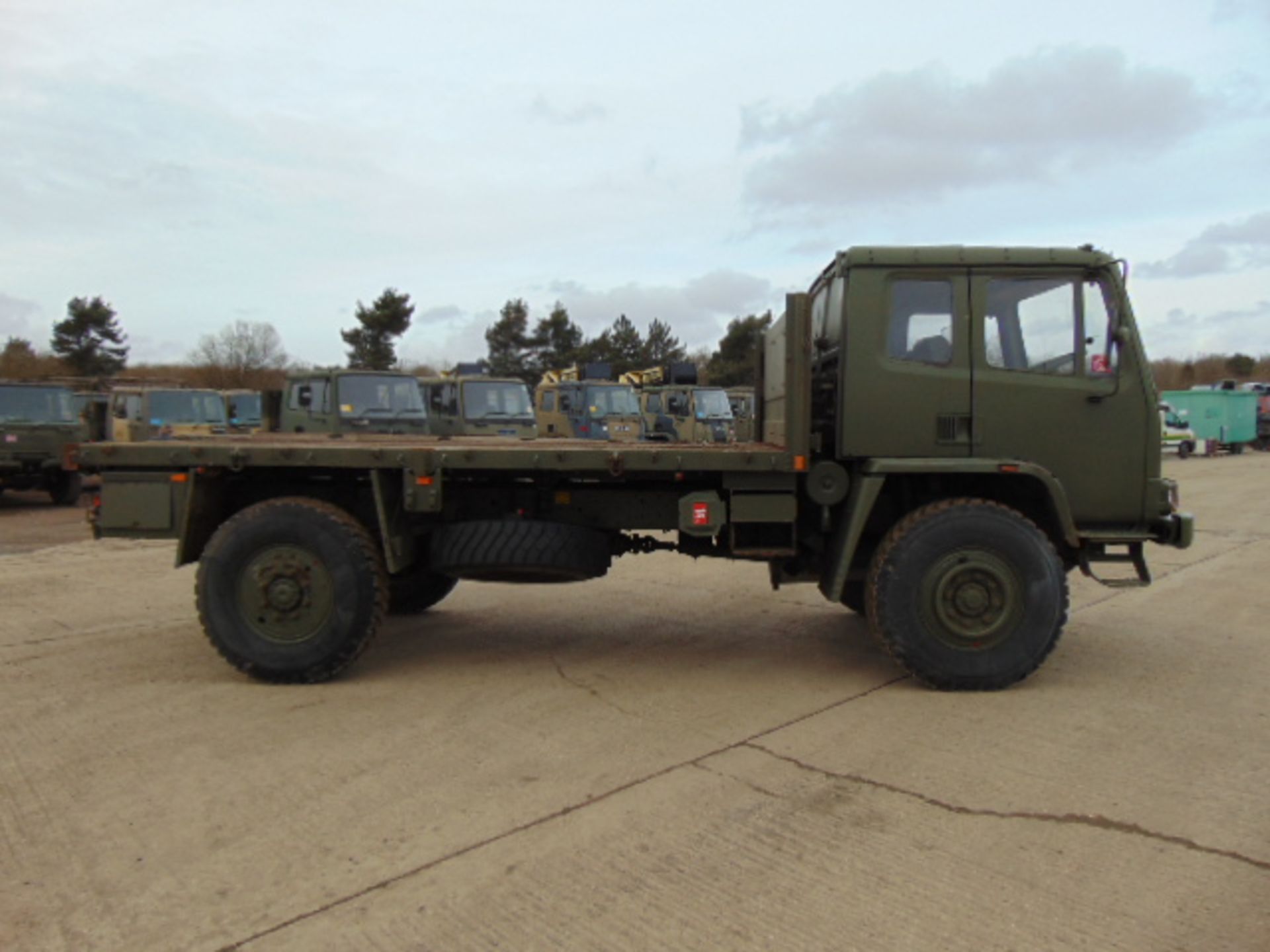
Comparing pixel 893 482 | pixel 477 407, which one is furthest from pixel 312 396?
pixel 893 482

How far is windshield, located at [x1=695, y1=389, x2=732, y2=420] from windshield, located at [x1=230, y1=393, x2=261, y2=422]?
10.2 metres

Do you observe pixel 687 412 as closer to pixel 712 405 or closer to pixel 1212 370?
pixel 712 405

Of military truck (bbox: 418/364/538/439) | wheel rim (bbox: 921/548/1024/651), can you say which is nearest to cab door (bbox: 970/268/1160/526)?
wheel rim (bbox: 921/548/1024/651)

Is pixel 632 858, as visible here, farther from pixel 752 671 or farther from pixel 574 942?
pixel 752 671

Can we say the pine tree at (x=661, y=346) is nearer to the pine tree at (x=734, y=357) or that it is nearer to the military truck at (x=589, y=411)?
Result: the pine tree at (x=734, y=357)

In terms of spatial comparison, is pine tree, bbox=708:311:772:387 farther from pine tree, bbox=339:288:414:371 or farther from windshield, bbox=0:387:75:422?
windshield, bbox=0:387:75:422

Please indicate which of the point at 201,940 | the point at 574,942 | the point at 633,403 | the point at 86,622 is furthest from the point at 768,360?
the point at 633,403

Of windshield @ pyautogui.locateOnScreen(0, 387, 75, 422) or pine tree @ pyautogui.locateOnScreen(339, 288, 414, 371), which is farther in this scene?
pine tree @ pyautogui.locateOnScreen(339, 288, 414, 371)

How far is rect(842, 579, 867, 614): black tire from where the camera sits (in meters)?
6.61

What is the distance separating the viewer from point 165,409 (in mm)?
18312

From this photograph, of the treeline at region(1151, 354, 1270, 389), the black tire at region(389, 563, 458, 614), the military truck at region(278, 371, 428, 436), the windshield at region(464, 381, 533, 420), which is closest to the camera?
the black tire at region(389, 563, 458, 614)

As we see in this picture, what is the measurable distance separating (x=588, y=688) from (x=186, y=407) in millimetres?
15903

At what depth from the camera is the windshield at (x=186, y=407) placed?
18.2 meters

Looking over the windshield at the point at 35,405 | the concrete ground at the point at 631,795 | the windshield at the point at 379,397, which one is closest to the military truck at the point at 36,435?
the windshield at the point at 35,405
